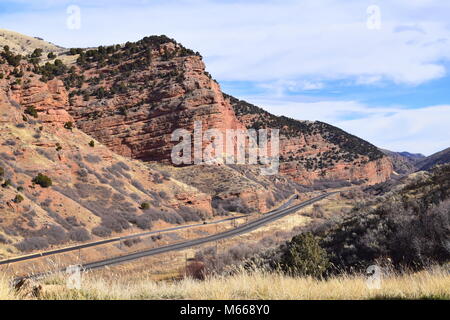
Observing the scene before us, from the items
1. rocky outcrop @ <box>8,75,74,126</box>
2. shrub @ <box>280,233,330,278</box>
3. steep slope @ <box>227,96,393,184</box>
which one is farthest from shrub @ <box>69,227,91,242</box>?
steep slope @ <box>227,96,393,184</box>

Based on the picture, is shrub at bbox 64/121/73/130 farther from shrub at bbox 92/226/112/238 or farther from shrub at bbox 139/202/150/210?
shrub at bbox 92/226/112/238

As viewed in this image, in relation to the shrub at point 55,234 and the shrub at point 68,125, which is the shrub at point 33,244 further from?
the shrub at point 68,125

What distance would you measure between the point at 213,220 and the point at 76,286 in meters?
52.0

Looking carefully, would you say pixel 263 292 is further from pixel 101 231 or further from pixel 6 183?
pixel 101 231

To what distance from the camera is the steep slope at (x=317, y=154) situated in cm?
12212

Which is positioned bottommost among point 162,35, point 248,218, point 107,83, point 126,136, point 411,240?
point 248,218

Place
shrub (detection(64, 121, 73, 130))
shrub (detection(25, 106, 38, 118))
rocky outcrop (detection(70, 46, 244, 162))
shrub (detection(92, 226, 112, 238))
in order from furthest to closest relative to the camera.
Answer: rocky outcrop (detection(70, 46, 244, 162)) < shrub (detection(64, 121, 73, 130)) < shrub (detection(25, 106, 38, 118)) < shrub (detection(92, 226, 112, 238))

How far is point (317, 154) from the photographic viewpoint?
13062cm

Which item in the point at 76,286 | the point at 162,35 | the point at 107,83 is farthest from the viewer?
the point at 162,35

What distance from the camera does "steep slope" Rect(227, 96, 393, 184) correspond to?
122125 millimetres

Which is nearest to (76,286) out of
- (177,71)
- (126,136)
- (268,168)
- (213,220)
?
(213,220)

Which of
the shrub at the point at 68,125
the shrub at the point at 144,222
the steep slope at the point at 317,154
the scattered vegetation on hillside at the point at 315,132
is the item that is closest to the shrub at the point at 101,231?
the shrub at the point at 144,222

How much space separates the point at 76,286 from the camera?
6758 millimetres
